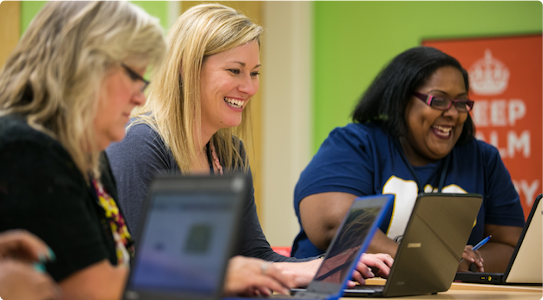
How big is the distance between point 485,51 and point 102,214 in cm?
341

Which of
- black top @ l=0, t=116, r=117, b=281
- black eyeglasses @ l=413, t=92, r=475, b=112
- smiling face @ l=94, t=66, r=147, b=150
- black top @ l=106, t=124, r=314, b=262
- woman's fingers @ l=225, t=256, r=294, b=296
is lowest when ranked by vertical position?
black top @ l=106, t=124, r=314, b=262

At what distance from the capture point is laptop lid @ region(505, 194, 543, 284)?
1533mm

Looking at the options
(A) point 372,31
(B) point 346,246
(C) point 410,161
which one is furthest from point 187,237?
(A) point 372,31

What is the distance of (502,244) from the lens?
229cm

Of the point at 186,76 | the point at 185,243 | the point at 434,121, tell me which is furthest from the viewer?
the point at 434,121

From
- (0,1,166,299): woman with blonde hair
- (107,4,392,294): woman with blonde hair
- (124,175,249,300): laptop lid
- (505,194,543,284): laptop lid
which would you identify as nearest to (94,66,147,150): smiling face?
(0,1,166,299): woman with blonde hair

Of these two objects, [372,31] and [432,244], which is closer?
[432,244]

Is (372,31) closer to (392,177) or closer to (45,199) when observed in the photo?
(392,177)

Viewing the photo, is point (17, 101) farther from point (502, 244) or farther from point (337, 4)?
point (337, 4)

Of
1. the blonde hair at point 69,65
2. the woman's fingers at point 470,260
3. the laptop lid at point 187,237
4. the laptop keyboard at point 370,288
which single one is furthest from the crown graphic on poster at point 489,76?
the laptop lid at point 187,237

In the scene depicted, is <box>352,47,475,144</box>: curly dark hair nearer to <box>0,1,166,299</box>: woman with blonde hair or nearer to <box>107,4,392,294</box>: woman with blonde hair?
<box>107,4,392,294</box>: woman with blonde hair

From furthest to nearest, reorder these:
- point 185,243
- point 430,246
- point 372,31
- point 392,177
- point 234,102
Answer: point 372,31 < point 392,177 < point 234,102 < point 430,246 < point 185,243

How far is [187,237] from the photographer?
0.78 m

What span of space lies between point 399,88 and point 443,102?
20cm
